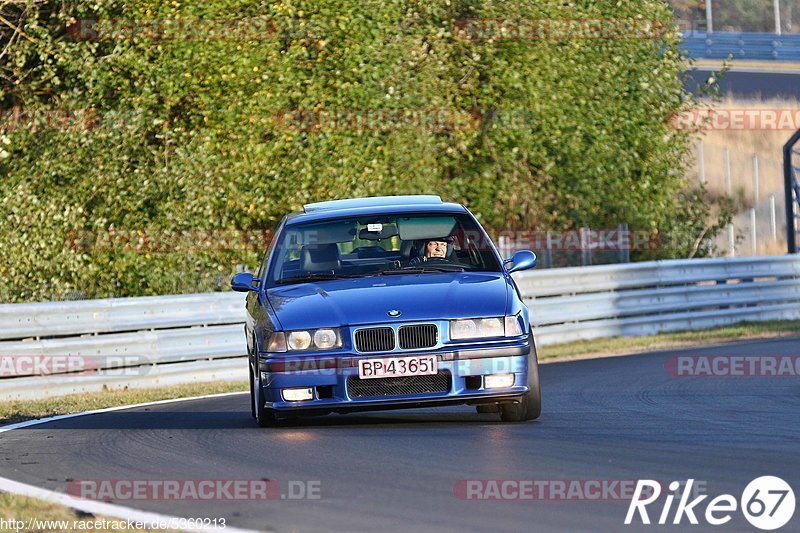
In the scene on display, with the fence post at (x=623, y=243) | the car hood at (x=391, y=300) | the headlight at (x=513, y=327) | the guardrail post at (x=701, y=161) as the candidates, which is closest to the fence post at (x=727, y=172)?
the guardrail post at (x=701, y=161)

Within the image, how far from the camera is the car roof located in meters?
10.6

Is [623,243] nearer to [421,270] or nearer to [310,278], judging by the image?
[421,270]

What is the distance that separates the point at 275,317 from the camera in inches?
371

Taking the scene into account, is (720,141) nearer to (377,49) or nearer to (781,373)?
(377,49)

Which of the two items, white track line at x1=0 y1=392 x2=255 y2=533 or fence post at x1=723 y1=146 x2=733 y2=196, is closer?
white track line at x1=0 y1=392 x2=255 y2=533

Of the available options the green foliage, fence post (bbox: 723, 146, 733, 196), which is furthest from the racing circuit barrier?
fence post (bbox: 723, 146, 733, 196)

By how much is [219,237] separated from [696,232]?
1126 centimetres

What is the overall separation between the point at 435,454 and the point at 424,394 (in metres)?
1.12

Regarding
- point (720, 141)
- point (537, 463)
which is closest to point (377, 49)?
point (537, 463)

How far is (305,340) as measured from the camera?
9172mm

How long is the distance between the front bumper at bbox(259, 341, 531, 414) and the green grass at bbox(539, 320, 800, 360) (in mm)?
9285

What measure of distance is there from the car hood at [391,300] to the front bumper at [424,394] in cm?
23

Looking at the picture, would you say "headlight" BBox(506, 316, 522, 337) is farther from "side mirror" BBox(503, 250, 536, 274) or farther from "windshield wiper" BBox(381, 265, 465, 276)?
"side mirror" BBox(503, 250, 536, 274)

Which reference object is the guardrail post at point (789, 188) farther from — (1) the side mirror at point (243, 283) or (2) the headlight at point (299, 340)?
(2) the headlight at point (299, 340)
